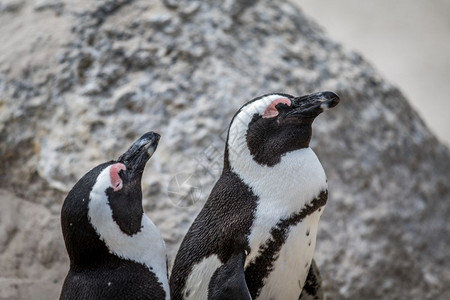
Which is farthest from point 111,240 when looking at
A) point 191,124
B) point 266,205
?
point 191,124

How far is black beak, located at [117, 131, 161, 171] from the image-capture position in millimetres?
1311

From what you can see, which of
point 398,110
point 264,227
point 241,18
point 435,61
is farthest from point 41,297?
point 435,61

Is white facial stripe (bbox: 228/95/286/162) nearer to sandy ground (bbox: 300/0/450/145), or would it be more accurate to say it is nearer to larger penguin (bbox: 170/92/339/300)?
larger penguin (bbox: 170/92/339/300)

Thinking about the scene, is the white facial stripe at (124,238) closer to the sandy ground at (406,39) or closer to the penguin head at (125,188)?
the penguin head at (125,188)

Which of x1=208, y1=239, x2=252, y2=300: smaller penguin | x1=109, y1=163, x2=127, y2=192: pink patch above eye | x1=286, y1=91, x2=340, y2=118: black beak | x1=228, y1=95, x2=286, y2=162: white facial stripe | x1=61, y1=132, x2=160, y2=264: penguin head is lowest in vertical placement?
x1=208, y1=239, x2=252, y2=300: smaller penguin

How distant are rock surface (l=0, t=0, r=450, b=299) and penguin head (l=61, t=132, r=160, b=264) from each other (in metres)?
0.55

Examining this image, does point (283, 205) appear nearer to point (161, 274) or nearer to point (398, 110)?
point (161, 274)

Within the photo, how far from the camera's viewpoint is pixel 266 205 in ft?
4.38

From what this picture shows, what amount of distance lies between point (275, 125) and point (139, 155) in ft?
0.85

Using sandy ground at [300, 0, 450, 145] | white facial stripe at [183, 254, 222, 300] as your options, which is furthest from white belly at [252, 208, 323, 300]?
sandy ground at [300, 0, 450, 145]

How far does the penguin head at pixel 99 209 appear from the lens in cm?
123

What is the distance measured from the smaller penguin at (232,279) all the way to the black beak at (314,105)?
0.85 ft

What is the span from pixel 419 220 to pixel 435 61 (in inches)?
113

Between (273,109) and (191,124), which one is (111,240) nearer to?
(273,109)
